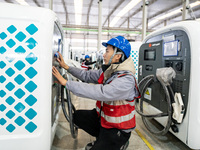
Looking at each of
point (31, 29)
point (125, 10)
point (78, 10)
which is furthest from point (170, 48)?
point (78, 10)

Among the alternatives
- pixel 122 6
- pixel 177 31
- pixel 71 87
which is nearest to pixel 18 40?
pixel 71 87

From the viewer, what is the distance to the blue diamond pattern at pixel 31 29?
4.75 feet

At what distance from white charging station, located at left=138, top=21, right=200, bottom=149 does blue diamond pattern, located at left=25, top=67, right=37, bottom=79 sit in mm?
1899

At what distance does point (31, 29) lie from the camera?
1.45m

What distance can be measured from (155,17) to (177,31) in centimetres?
1088

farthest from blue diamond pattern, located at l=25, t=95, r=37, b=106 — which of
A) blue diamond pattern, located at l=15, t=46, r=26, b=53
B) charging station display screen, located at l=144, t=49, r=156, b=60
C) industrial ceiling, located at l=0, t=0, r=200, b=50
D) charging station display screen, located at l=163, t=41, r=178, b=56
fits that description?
industrial ceiling, located at l=0, t=0, r=200, b=50

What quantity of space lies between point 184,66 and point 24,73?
6.70 feet

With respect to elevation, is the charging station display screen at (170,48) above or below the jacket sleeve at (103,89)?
above

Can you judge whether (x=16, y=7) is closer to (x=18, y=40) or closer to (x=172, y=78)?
(x=18, y=40)

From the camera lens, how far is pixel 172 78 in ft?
8.29

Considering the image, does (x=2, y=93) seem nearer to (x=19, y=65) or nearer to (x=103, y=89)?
(x=19, y=65)

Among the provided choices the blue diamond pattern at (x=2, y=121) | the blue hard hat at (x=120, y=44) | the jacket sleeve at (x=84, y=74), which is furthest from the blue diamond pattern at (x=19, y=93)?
the blue hard hat at (x=120, y=44)

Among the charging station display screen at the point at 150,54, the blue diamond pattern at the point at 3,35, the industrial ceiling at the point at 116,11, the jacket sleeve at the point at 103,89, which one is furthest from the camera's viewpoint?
the industrial ceiling at the point at 116,11

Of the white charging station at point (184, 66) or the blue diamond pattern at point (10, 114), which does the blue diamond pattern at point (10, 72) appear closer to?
the blue diamond pattern at point (10, 114)
